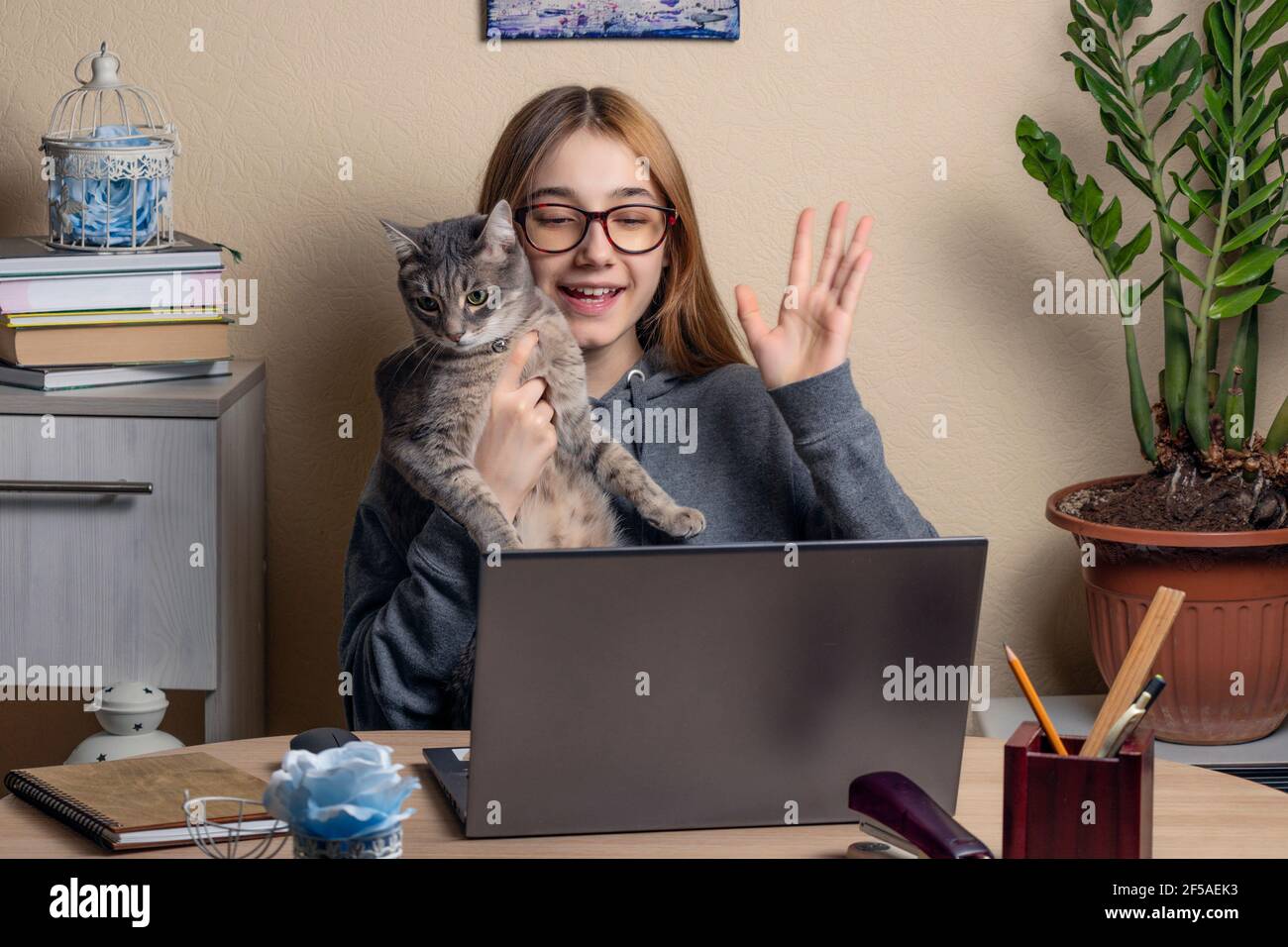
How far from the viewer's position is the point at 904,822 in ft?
3.11

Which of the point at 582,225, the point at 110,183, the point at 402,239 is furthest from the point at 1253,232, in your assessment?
the point at 110,183

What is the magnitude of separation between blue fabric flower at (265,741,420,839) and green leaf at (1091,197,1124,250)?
4.88ft

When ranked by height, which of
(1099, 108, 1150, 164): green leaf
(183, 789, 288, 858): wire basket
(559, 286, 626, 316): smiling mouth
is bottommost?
(183, 789, 288, 858): wire basket

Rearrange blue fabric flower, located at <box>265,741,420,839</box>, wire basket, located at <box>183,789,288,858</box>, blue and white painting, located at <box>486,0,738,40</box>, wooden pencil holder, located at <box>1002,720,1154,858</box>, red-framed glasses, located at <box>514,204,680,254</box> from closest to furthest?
blue fabric flower, located at <box>265,741,420,839</box> < wooden pencil holder, located at <box>1002,720,1154,858</box> < wire basket, located at <box>183,789,288,858</box> < red-framed glasses, located at <box>514,204,680,254</box> < blue and white painting, located at <box>486,0,738,40</box>

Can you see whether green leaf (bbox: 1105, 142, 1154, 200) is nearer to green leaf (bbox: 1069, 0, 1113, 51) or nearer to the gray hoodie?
green leaf (bbox: 1069, 0, 1113, 51)

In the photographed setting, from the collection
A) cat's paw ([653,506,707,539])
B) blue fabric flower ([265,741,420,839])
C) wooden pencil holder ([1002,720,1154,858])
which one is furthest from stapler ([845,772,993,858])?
cat's paw ([653,506,707,539])

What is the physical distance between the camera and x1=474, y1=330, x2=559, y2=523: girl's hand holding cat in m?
1.55

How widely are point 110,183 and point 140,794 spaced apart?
0.99 metres

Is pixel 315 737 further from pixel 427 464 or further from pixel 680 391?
pixel 680 391

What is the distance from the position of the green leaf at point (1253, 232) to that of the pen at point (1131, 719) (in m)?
1.19

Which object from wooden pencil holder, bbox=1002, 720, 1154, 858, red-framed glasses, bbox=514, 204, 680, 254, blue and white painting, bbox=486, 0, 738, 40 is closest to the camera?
wooden pencil holder, bbox=1002, 720, 1154, 858

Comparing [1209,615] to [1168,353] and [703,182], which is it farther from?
[703,182]

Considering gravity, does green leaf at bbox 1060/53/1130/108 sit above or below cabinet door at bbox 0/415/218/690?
above

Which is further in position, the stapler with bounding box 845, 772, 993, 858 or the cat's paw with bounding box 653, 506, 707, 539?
the cat's paw with bounding box 653, 506, 707, 539
